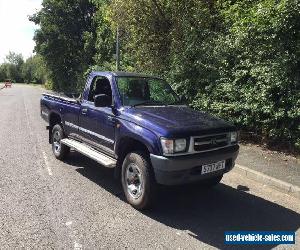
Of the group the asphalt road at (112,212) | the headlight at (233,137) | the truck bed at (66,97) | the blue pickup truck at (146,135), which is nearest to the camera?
the asphalt road at (112,212)

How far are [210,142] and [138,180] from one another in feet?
3.94

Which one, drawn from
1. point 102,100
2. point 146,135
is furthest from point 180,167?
point 102,100

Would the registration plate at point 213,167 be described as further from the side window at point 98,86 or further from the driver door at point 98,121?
the side window at point 98,86

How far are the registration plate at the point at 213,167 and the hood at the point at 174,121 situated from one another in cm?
48

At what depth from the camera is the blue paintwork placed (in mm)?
5590

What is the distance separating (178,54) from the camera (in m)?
13.5

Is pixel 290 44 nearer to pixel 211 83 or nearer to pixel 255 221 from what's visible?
pixel 211 83

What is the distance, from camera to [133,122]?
6008 mm

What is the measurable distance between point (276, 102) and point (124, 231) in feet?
18.8

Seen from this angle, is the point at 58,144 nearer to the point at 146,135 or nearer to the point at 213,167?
the point at 146,135

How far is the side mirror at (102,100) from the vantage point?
255 inches

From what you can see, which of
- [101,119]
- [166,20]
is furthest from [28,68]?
[101,119]

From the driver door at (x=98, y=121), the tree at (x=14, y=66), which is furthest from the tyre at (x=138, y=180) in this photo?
the tree at (x=14, y=66)

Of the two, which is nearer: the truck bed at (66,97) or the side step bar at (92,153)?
the side step bar at (92,153)
